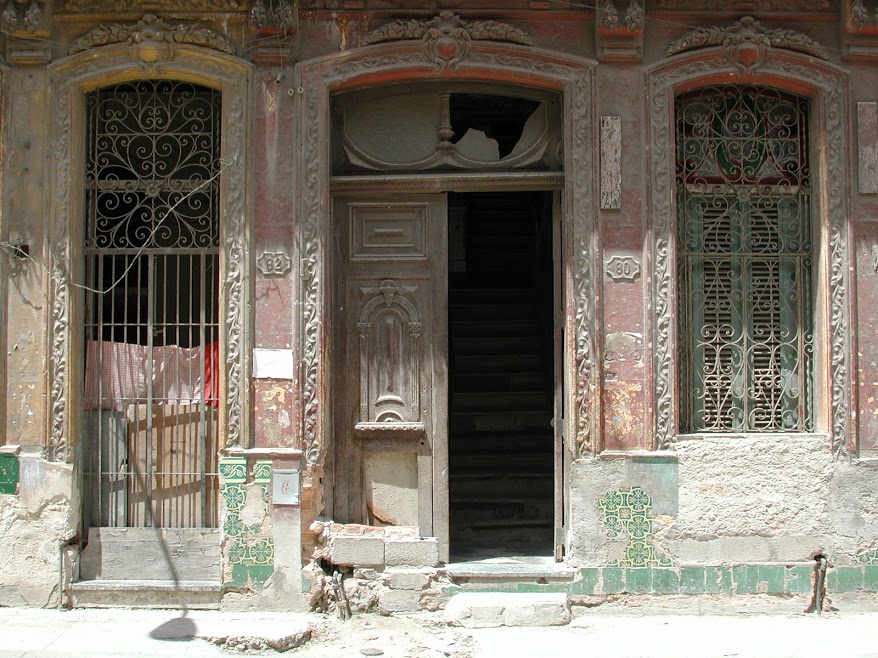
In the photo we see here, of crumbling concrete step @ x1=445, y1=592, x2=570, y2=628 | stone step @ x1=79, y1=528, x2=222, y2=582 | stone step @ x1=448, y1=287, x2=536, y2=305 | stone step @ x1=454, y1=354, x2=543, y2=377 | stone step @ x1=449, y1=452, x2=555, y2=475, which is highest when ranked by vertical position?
stone step @ x1=448, y1=287, x2=536, y2=305

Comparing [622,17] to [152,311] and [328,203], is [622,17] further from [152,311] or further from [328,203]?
[152,311]

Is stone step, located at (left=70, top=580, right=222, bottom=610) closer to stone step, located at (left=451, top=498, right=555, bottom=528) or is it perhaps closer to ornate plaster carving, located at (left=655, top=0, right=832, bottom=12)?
stone step, located at (left=451, top=498, right=555, bottom=528)

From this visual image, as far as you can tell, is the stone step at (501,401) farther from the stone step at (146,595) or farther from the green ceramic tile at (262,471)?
the stone step at (146,595)

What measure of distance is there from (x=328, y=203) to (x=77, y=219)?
1.78 meters

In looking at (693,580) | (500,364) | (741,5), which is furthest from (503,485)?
(741,5)

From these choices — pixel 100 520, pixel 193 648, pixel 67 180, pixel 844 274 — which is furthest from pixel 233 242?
pixel 844 274

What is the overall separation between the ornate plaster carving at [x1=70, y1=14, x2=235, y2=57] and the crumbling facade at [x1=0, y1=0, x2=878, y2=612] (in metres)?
0.02

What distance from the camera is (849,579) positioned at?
6.15 meters

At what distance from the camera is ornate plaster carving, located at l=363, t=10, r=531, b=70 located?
621cm

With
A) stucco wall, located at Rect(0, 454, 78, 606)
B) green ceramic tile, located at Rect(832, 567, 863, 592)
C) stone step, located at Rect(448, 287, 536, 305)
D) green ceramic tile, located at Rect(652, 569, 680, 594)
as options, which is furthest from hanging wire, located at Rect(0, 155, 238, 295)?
green ceramic tile, located at Rect(832, 567, 863, 592)

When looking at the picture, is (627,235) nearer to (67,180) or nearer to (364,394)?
(364,394)

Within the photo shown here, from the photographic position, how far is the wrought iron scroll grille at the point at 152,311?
6387mm

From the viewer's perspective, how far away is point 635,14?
20.2 feet

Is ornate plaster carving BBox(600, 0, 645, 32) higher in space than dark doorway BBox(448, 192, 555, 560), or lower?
higher
